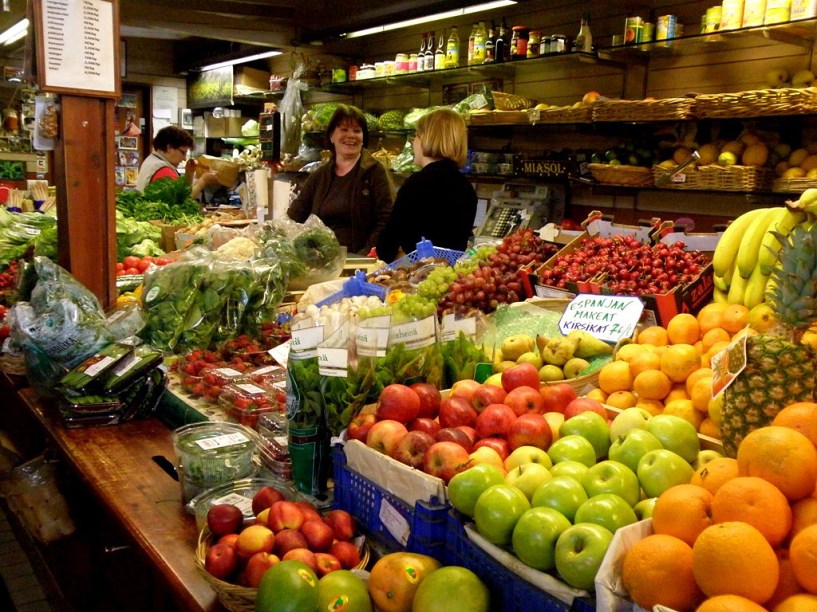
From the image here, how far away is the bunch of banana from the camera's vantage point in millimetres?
2061

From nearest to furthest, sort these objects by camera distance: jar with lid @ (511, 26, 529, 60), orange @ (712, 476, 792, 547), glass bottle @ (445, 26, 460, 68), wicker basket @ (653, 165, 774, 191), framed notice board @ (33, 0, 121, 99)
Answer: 1. orange @ (712, 476, 792, 547)
2. framed notice board @ (33, 0, 121, 99)
3. wicker basket @ (653, 165, 774, 191)
4. jar with lid @ (511, 26, 529, 60)
5. glass bottle @ (445, 26, 460, 68)

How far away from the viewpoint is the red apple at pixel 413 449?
1452 mm

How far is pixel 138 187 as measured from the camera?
673cm

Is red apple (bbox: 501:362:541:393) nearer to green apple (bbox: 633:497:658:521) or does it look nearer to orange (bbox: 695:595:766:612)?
green apple (bbox: 633:497:658:521)

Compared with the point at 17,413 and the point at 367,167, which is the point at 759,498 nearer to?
the point at 17,413

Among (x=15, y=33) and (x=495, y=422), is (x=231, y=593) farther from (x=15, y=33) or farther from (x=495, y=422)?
(x=15, y=33)

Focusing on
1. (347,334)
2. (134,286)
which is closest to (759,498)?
(347,334)

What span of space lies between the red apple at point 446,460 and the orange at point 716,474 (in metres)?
0.41

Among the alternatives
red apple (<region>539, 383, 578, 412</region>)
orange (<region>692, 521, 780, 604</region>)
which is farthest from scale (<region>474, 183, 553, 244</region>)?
orange (<region>692, 521, 780, 604</region>)

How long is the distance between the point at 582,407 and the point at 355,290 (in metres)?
1.51

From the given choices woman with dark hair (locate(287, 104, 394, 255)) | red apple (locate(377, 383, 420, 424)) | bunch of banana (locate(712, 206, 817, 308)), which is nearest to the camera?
red apple (locate(377, 383, 420, 424))

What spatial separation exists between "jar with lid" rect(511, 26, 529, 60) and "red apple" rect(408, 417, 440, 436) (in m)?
4.19

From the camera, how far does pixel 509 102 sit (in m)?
5.29

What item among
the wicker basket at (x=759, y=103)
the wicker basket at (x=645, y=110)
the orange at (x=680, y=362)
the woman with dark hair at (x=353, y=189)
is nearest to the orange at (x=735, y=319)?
the orange at (x=680, y=362)
